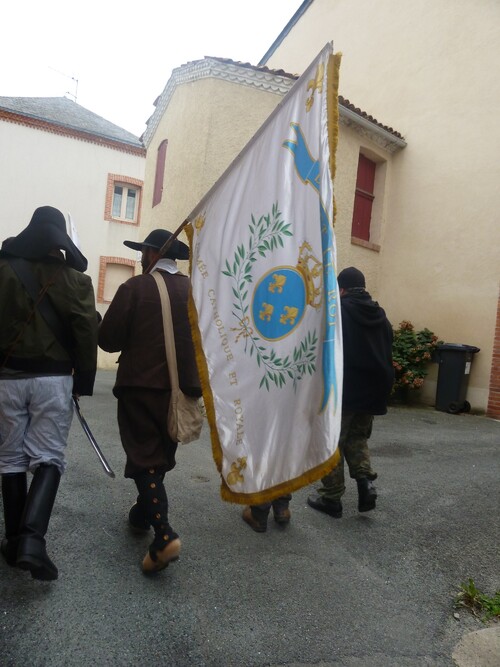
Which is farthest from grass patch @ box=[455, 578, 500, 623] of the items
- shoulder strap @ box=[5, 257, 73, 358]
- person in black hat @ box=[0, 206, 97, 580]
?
shoulder strap @ box=[5, 257, 73, 358]

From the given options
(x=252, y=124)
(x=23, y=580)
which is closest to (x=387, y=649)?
(x=23, y=580)

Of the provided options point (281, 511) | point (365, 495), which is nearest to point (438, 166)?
point (365, 495)

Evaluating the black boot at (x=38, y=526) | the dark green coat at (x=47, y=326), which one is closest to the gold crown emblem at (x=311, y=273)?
the dark green coat at (x=47, y=326)

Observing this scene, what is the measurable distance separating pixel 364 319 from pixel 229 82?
679 centimetres

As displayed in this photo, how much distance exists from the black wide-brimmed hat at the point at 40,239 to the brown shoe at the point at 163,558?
164 centimetres

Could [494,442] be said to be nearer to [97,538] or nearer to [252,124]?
[97,538]

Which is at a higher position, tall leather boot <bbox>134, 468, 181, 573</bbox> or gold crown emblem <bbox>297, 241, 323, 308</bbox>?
gold crown emblem <bbox>297, 241, 323, 308</bbox>

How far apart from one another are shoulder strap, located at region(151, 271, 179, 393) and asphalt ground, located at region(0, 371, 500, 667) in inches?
41.4

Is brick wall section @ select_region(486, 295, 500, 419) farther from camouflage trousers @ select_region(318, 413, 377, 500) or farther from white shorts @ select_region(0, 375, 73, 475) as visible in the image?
white shorts @ select_region(0, 375, 73, 475)

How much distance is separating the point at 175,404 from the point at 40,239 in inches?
43.9

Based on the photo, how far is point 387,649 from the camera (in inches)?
86.7

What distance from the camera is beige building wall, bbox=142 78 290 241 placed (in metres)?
8.55

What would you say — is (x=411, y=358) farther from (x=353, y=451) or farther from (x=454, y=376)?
(x=353, y=451)

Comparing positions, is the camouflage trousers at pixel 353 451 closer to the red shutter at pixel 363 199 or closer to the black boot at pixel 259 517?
the black boot at pixel 259 517
